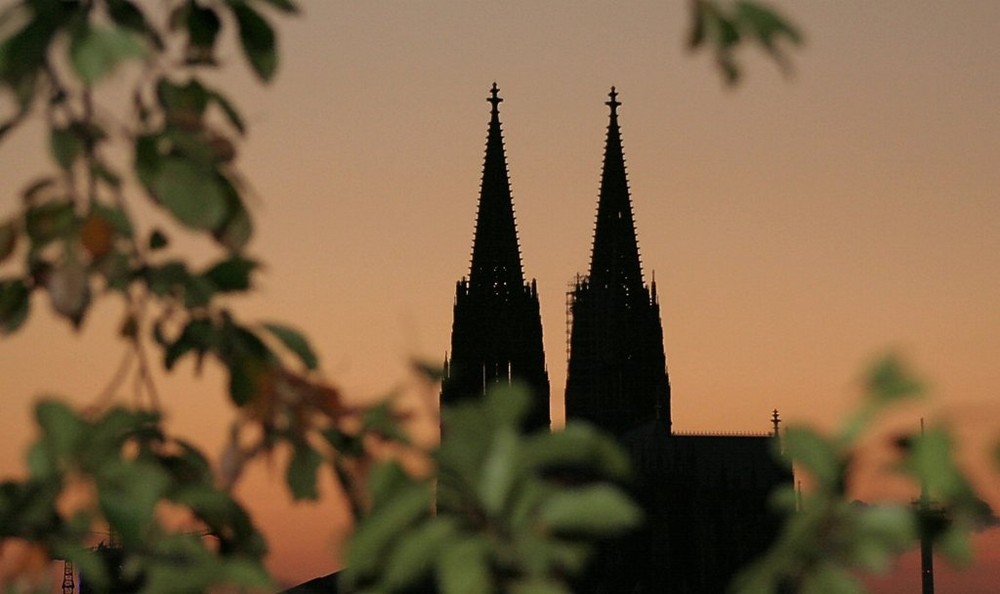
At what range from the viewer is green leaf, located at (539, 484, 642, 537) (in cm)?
235

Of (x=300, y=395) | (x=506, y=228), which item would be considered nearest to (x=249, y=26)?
(x=300, y=395)

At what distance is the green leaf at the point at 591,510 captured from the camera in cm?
235

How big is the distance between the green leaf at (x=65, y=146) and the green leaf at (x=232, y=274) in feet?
1.09

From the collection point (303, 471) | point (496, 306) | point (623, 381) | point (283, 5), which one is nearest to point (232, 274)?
point (303, 471)

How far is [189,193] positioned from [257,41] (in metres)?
0.45

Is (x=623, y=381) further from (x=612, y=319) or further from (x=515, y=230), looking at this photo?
(x=515, y=230)

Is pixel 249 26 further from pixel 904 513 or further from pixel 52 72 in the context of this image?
pixel 904 513

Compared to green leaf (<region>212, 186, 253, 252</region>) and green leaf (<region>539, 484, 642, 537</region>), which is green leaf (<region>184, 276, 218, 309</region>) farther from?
green leaf (<region>539, 484, 642, 537</region>)

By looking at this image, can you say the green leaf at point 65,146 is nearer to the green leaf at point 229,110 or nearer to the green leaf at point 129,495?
the green leaf at point 229,110

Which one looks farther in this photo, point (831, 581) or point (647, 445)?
point (647, 445)

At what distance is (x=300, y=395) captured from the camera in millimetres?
3414

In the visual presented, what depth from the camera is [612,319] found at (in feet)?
281

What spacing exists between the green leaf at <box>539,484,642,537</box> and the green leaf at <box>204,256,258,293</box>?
1046mm

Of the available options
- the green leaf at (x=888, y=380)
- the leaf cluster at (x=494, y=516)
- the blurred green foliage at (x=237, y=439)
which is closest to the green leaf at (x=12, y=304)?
the blurred green foliage at (x=237, y=439)
